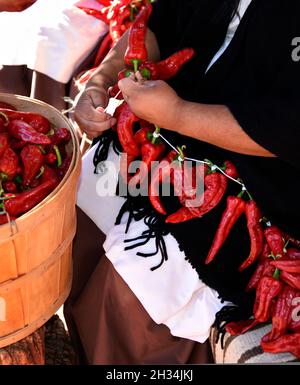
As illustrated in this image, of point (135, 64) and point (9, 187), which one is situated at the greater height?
point (135, 64)

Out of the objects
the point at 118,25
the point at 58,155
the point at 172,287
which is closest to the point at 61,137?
the point at 58,155

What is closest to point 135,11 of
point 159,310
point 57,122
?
point 57,122

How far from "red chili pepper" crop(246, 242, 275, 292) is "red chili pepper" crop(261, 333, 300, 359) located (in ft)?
0.56

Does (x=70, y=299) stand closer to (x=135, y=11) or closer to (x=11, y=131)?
(x=11, y=131)

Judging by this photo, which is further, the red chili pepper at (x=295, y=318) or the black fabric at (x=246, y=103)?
the red chili pepper at (x=295, y=318)

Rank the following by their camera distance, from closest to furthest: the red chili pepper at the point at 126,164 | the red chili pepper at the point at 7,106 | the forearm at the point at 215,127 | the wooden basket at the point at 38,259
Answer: the wooden basket at the point at 38,259 → the forearm at the point at 215,127 → the red chili pepper at the point at 7,106 → the red chili pepper at the point at 126,164

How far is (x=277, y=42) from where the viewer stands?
1484 mm

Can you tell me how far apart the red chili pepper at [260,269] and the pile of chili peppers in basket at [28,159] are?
1.87ft

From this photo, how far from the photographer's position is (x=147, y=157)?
68.0 inches

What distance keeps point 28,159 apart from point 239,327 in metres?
0.69

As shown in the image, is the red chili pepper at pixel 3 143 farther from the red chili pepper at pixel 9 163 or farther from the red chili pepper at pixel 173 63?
the red chili pepper at pixel 173 63

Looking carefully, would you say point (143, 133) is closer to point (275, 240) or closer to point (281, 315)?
point (275, 240)

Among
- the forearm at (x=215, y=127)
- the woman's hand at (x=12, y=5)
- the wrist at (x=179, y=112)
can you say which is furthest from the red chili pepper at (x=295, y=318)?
the woman's hand at (x=12, y=5)

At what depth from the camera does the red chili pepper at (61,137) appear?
1.57 m
